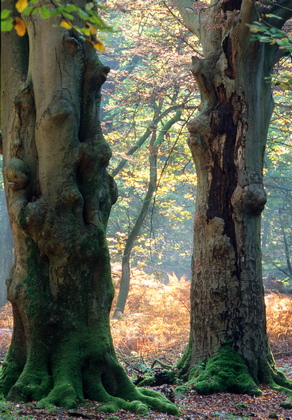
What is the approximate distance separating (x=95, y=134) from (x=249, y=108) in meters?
3.09

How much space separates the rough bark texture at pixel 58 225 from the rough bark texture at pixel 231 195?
2.12 m

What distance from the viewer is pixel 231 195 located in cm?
711

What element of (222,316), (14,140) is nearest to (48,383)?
(14,140)

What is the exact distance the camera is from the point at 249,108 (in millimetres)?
7254

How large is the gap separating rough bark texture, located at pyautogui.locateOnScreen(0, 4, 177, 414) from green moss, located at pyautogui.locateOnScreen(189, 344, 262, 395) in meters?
1.41

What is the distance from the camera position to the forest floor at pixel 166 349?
426cm

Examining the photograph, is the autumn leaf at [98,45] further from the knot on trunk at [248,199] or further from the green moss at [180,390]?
the green moss at [180,390]

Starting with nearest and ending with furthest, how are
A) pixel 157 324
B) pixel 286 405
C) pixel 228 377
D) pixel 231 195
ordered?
pixel 286 405, pixel 228 377, pixel 231 195, pixel 157 324

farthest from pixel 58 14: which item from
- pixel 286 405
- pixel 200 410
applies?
pixel 286 405

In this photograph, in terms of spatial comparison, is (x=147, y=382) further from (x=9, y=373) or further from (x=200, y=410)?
(x=9, y=373)

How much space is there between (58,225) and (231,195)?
330 cm

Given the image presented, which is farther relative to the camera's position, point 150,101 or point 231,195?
point 150,101

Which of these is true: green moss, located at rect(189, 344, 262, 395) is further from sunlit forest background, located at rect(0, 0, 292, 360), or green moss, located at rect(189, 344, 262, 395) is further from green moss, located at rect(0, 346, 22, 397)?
sunlit forest background, located at rect(0, 0, 292, 360)

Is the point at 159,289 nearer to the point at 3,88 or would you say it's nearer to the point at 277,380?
the point at 277,380
